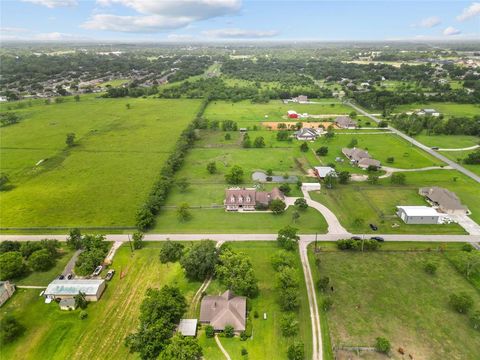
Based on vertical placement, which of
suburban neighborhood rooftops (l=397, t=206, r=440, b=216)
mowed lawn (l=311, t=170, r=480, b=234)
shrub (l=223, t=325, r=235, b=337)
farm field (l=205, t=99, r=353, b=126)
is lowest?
mowed lawn (l=311, t=170, r=480, b=234)

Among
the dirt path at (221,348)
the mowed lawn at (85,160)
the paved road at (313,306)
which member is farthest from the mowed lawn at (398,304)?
the mowed lawn at (85,160)

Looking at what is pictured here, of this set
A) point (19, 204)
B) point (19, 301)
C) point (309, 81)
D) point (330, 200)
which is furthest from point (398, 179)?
point (309, 81)

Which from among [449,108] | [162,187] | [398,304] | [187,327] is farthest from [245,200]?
[449,108]

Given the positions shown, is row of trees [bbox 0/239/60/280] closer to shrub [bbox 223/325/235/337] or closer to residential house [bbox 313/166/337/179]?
shrub [bbox 223/325/235/337]

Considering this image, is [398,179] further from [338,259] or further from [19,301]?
[19,301]

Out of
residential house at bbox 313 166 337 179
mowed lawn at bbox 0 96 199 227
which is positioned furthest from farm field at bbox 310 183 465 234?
mowed lawn at bbox 0 96 199 227
